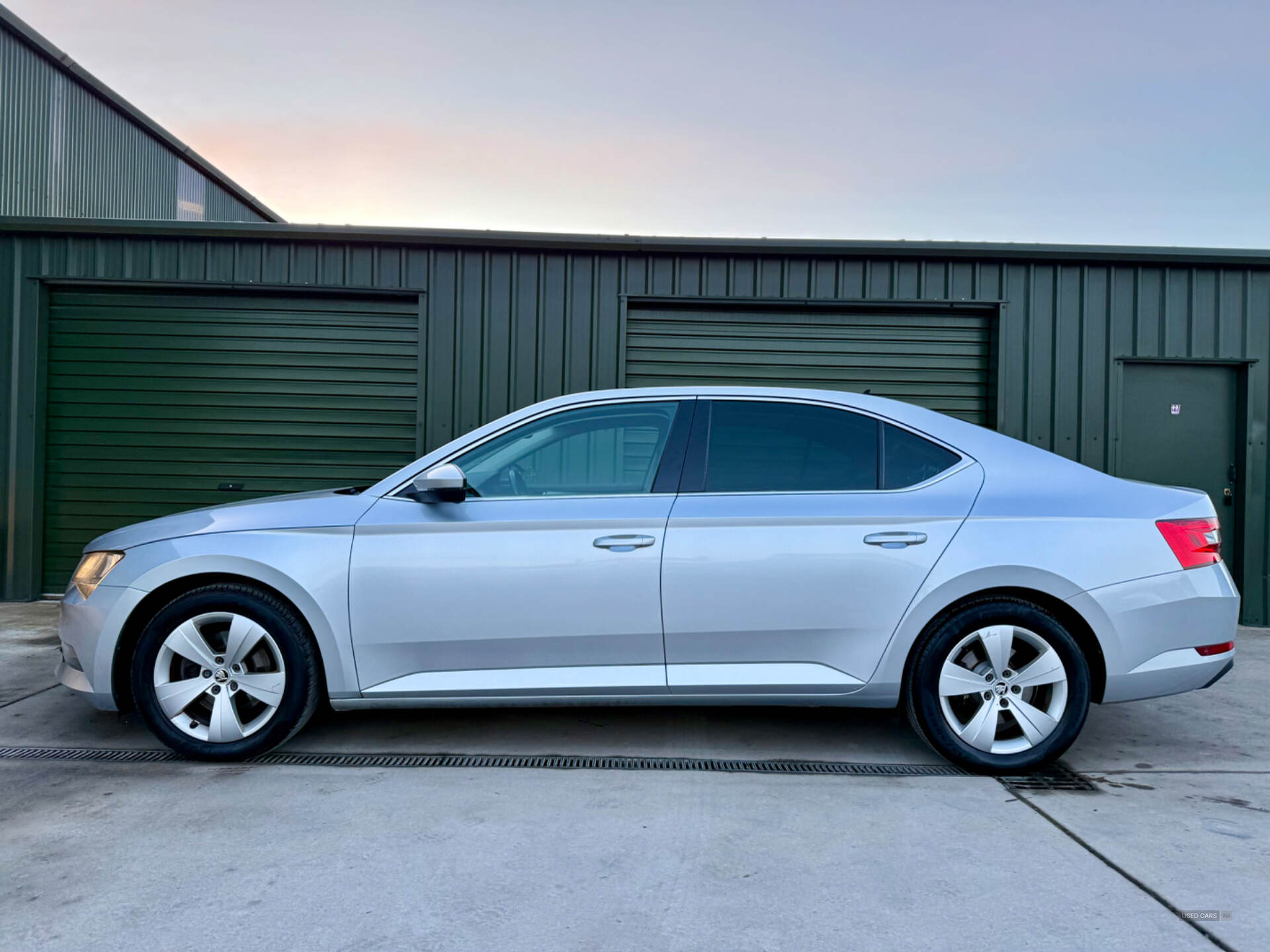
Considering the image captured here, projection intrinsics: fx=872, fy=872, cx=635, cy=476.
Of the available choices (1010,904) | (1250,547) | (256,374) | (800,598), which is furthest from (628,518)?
(1250,547)

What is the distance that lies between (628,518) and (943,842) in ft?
5.38

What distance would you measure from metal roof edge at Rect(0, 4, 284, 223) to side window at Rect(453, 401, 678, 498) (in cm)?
966

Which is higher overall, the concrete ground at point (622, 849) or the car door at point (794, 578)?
the car door at point (794, 578)

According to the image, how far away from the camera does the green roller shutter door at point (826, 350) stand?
777 cm

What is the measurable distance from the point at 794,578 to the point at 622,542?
71cm

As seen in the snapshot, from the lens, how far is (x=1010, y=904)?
8.07 feet

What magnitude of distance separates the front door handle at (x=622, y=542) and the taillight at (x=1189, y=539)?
6.84 feet

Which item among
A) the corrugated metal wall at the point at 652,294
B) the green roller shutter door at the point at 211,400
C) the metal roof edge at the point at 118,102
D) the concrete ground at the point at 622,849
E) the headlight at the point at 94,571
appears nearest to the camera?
the concrete ground at the point at 622,849

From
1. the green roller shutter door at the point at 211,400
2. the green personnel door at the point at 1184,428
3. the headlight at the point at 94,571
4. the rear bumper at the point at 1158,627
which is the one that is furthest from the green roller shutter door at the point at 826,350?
the headlight at the point at 94,571

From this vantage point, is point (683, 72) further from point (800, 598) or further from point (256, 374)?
point (800, 598)

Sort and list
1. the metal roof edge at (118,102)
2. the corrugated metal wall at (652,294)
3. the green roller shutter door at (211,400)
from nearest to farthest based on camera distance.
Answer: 1. the corrugated metal wall at (652,294)
2. the green roller shutter door at (211,400)
3. the metal roof edge at (118,102)

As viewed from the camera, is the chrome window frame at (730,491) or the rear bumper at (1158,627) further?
the chrome window frame at (730,491)

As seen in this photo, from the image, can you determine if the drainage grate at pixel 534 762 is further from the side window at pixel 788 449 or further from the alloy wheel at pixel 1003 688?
the side window at pixel 788 449

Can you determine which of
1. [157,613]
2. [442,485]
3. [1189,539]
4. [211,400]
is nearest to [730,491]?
[442,485]
